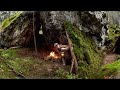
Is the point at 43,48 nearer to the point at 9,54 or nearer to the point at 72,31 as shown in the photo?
the point at 9,54

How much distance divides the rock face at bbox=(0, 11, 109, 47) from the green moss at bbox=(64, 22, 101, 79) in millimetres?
570

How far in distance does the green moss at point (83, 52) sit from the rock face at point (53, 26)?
570mm

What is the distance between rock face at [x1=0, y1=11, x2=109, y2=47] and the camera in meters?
16.5

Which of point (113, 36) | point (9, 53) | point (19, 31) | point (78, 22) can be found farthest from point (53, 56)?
point (113, 36)

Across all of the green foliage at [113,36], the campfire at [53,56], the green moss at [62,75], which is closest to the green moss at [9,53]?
the campfire at [53,56]

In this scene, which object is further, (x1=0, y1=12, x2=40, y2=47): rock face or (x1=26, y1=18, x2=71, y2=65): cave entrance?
(x1=0, y1=12, x2=40, y2=47): rock face

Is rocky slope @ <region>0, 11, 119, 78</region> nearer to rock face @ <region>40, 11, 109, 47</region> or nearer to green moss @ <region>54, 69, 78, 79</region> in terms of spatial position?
rock face @ <region>40, 11, 109, 47</region>

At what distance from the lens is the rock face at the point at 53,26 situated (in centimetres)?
1652

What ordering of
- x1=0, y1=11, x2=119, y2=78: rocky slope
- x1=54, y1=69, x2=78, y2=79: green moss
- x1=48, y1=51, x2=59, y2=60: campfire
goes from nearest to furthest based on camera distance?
x1=54, y1=69, x2=78, y2=79: green moss
x1=0, y1=11, x2=119, y2=78: rocky slope
x1=48, y1=51, x2=59, y2=60: campfire

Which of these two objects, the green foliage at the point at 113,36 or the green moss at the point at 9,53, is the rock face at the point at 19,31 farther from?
the green foliage at the point at 113,36

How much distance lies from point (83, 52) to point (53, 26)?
2883 mm

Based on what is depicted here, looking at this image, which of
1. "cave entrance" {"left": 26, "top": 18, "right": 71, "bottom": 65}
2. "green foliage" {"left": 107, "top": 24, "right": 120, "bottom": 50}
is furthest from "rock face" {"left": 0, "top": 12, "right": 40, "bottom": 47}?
"green foliage" {"left": 107, "top": 24, "right": 120, "bottom": 50}
